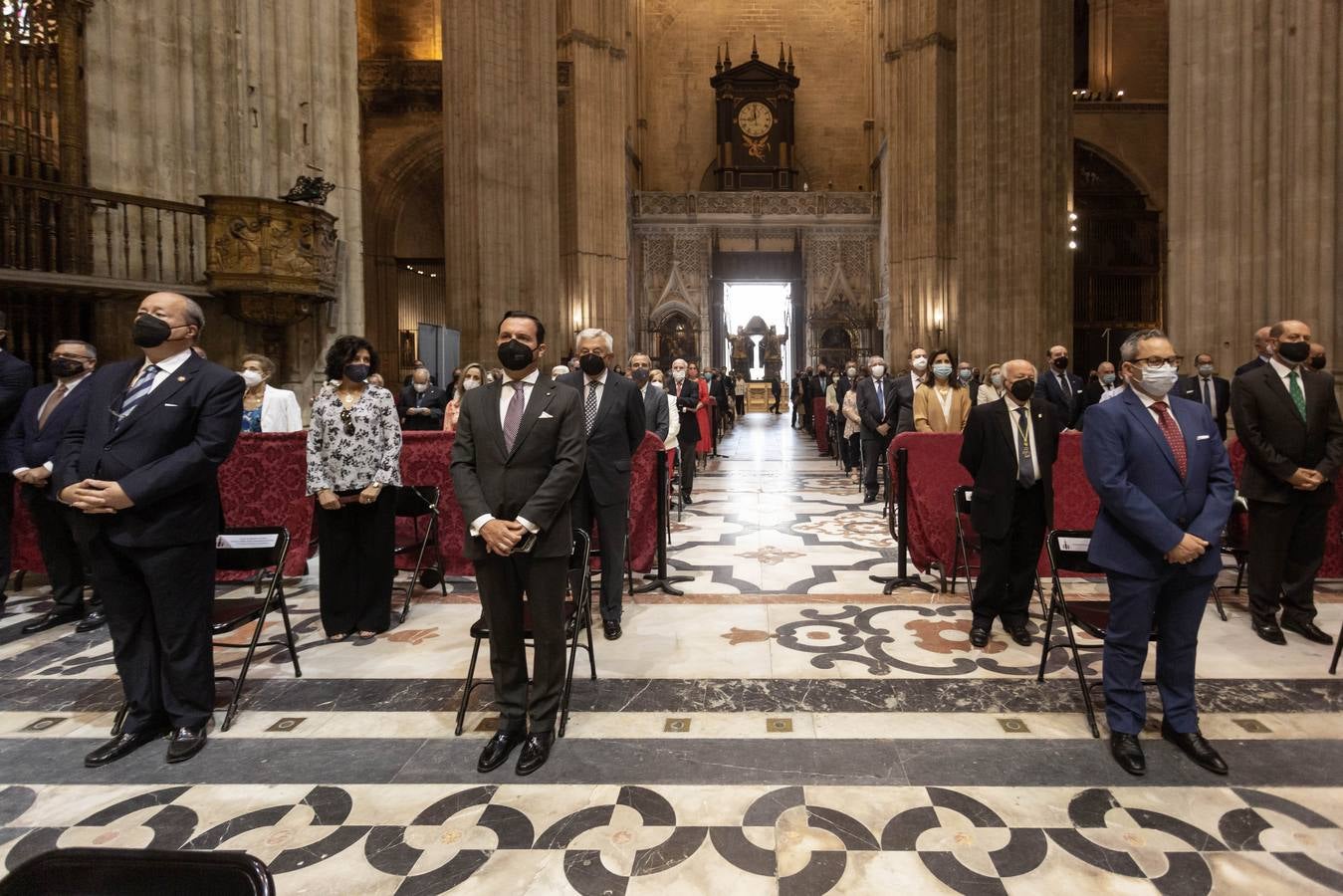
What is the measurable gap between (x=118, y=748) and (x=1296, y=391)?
610 centimetres

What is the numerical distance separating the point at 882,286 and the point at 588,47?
11603 mm

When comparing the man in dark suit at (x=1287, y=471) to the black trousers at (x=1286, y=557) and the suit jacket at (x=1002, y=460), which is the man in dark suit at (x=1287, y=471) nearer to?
the black trousers at (x=1286, y=557)

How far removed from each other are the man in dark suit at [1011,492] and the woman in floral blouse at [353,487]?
3391 mm

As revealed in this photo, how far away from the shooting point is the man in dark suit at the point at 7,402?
490cm

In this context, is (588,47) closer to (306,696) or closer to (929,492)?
(929,492)

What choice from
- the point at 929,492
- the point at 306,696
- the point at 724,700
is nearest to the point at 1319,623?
the point at 929,492

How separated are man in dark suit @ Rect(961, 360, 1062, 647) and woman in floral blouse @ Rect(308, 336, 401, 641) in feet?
11.1

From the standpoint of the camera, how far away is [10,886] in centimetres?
108

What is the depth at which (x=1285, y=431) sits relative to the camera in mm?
4297

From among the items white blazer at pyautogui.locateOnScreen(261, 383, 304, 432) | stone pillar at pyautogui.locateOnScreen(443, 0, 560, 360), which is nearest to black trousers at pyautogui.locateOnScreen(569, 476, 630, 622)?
white blazer at pyautogui.locateOnScreen(261, 383, 304, 432)

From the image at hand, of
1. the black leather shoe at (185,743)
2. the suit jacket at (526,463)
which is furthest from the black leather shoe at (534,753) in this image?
the black leather shoe at (185,743)

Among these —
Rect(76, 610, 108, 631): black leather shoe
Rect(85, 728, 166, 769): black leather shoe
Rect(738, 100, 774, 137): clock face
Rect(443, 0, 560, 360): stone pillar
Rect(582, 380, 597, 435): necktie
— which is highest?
Rect(738, 100, 774, 137): clock face

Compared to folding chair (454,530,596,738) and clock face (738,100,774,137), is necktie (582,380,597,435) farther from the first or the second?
clock face (738,100,774,137)

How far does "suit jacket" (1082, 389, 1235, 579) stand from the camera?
290 cm
